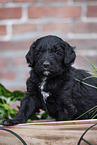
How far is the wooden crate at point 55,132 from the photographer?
1442 millimetres

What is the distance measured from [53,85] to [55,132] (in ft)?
1.12

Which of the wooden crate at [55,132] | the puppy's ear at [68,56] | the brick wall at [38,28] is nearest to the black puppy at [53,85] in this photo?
the puppy's ear at [68,56]

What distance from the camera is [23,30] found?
8.86ft

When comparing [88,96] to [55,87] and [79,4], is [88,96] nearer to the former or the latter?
[55,87]

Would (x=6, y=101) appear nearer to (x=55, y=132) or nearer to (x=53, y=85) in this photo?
(x=53, y=85)

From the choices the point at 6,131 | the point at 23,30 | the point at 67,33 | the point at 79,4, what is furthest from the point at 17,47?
the point at 6,131

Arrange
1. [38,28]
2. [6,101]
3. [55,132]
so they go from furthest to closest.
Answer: [38,28] < [6,101] < [55,132]

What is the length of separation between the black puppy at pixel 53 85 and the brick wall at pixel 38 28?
0.92 m

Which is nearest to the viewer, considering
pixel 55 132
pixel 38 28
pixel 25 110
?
pixel 55 132

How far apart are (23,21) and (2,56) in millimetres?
463

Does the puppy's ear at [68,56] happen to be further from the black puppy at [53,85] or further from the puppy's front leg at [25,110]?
the puppy's front leg at [25,110]

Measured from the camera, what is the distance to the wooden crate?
144 cm

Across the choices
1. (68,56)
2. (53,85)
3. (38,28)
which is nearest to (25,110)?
(53,85)

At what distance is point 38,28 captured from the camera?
8.78 feet
